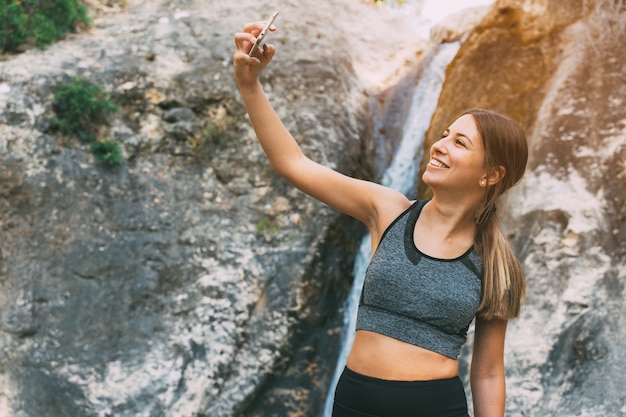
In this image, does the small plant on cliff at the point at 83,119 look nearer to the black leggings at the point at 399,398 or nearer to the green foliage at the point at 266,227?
the green foliage at the point at 266,227

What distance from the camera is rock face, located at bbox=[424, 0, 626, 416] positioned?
348 cm

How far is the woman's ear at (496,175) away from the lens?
199 centimetres

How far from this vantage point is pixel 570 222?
3.92m

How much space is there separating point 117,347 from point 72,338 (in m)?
0.26

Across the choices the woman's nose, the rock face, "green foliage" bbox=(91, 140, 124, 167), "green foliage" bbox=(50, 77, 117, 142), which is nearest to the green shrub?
"green foliage" bbox=(50, 77, 117, 142)

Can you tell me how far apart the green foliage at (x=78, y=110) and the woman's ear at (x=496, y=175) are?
326 centimetres

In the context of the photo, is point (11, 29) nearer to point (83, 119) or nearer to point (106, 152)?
point (83, 119)

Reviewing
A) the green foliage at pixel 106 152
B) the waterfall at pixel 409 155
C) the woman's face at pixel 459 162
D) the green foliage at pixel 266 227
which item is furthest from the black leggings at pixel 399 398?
the green foliage at pixel 106 152

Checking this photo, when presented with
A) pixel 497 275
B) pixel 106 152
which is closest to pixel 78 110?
pixel 106 152

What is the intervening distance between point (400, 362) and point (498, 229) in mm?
531

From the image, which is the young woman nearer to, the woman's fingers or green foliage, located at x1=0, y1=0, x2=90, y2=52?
the woman's fingers

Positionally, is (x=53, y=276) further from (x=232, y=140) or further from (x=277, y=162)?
(x=277, y=162)

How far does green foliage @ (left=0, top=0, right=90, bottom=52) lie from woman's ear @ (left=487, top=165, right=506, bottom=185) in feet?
14.2

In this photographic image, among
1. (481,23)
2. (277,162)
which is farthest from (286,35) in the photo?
(277,162)
